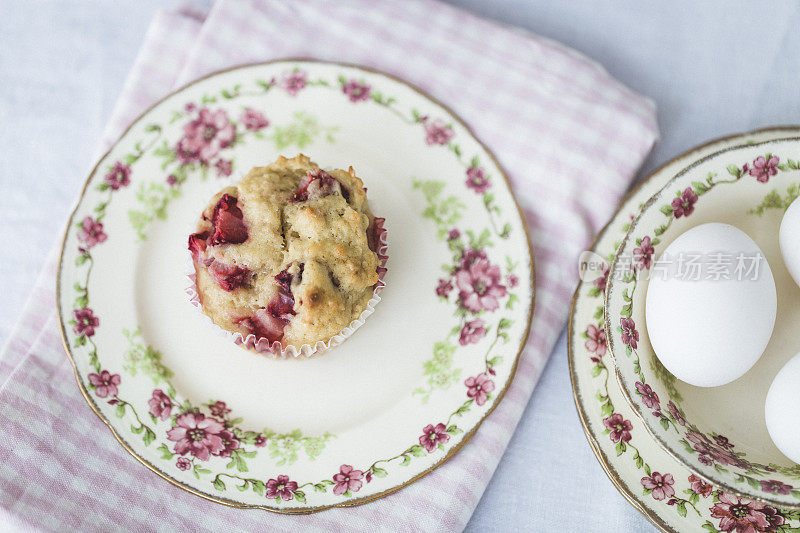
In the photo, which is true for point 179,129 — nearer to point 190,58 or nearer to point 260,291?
point 190,58

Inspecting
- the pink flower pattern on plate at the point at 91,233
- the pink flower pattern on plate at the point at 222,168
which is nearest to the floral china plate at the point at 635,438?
the pink flower pattern on plate at the point at 222,168

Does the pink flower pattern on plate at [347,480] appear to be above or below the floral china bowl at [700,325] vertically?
below

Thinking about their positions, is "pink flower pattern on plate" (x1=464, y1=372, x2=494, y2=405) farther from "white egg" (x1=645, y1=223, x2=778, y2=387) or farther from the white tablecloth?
"white egg" (x1=645, y1=223, x2=778, y2=387)

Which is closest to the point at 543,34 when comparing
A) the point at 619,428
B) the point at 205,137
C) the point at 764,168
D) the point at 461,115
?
the point at 461,115

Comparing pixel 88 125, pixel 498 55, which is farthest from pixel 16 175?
pixel 498 55

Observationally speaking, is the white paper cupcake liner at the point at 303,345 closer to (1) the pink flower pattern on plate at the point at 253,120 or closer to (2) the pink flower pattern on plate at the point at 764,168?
(1) the pink flower pattern on plate at the point at 253,120

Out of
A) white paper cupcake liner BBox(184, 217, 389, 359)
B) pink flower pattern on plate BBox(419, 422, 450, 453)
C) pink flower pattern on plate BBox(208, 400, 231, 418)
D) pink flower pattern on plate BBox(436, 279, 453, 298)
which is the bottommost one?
pink flower pattern on plate BBox(208, 400, 231, 418)

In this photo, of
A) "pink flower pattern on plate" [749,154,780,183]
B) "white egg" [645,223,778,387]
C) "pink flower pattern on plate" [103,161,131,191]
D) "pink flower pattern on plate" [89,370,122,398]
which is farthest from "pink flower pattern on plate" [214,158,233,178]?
"pink flower pattern on plate" [749,154,780,183]
